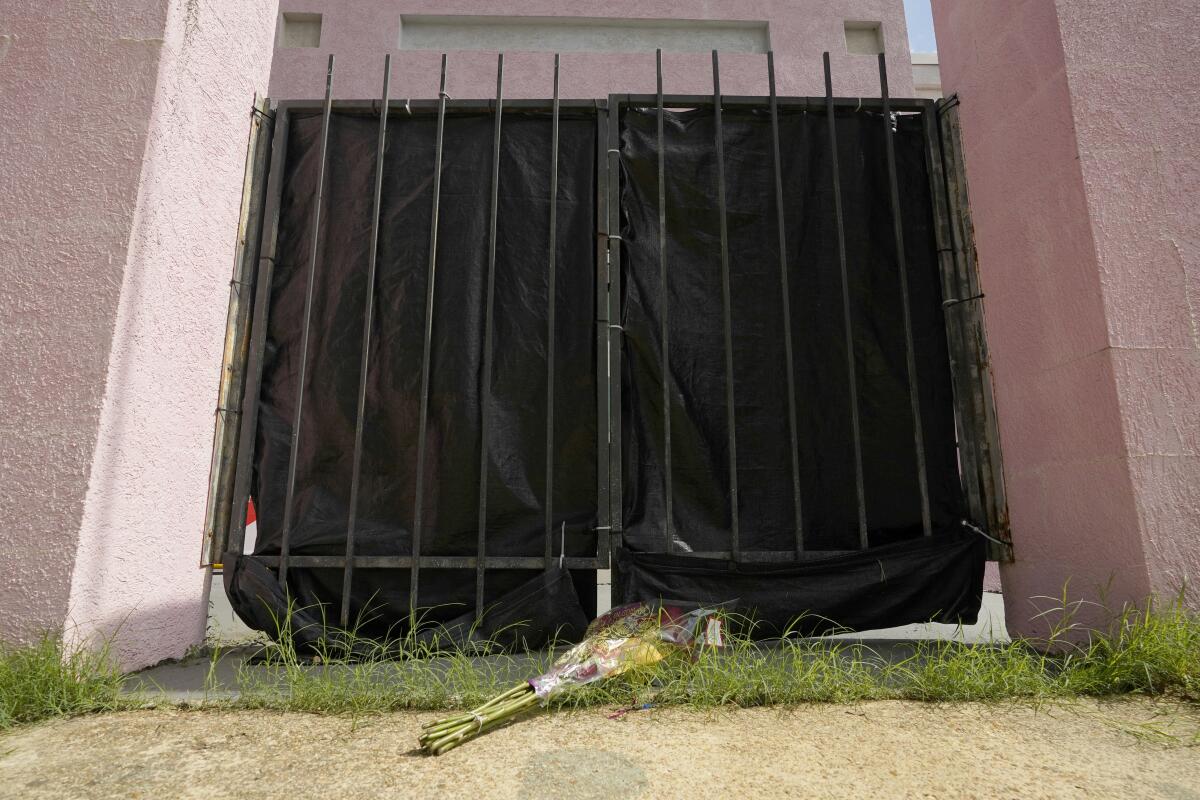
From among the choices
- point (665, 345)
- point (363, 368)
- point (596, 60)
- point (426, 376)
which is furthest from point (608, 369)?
point (596, 60)

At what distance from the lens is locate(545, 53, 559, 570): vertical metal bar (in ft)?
9.93

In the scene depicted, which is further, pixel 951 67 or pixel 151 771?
pixel 951 67

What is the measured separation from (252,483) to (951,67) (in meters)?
3.64

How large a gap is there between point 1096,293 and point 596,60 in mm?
6483

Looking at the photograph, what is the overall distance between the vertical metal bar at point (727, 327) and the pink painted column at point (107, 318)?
7.06 feet

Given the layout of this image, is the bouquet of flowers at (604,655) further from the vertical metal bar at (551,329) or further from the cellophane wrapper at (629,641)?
the vertical metal bar at (551,329)

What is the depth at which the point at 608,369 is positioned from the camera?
124 inches

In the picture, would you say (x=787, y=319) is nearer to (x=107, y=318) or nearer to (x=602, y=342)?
(x=602, y=342)

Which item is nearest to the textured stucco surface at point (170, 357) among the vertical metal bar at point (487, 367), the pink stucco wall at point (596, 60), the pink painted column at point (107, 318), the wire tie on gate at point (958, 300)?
the pink painted column at point (107, 318)

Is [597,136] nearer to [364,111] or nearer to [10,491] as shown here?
[364,111]

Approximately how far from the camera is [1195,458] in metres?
2.38

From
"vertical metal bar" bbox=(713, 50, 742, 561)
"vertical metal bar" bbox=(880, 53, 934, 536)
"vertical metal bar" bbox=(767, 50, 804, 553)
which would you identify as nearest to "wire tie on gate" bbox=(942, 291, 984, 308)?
"vertical metal bar" bbox=(880, 53, 934, 536)

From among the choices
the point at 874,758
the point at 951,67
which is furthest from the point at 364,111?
the point at 874,758

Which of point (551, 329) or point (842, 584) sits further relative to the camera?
point (551, 329)
